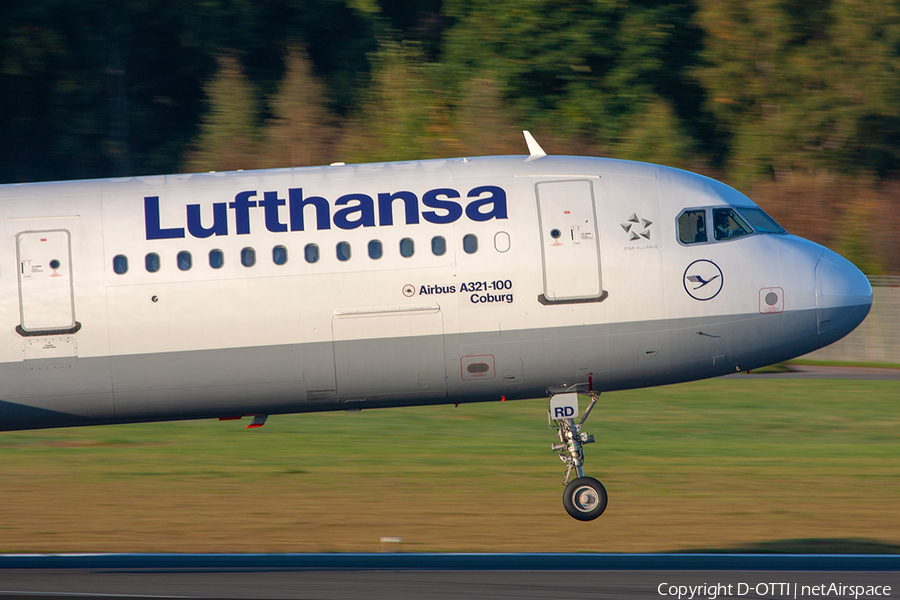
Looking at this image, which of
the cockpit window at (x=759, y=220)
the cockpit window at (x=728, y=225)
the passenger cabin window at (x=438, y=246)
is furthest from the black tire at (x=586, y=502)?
the cockpit window at (x=759, y=220)

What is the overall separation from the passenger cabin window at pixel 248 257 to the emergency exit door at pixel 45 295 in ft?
8.73

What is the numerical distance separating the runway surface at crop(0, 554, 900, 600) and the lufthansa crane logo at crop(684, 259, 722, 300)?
391cm

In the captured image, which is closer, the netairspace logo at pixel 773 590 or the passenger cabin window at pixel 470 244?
the netairspace logo at pixel 773 590

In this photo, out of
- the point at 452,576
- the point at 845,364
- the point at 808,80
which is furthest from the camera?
the point at 808,80

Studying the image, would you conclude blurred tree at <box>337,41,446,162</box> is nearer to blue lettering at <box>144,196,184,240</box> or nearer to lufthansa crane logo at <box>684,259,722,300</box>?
blue lettering at <box>144,196,184,240</box>

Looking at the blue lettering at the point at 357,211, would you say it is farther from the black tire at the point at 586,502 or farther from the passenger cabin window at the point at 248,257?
the black tire at the point at 586,502

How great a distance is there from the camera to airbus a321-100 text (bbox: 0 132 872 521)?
1591 cm

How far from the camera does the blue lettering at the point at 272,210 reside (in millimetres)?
16016

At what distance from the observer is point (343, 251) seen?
15906 mm

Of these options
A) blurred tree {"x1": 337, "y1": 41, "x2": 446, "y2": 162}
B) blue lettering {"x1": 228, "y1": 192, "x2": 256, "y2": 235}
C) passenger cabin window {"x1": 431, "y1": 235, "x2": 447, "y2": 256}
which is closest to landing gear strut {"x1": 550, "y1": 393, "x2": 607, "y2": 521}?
passenger cabin window {"x1": 431, "y1": 235, "x2": 447, "y2": 256}

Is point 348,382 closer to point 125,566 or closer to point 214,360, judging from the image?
point 214,360

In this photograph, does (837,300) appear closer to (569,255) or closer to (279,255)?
(569,255)

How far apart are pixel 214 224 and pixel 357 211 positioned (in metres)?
2.18

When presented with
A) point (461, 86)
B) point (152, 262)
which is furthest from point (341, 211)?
point (461, 86)
